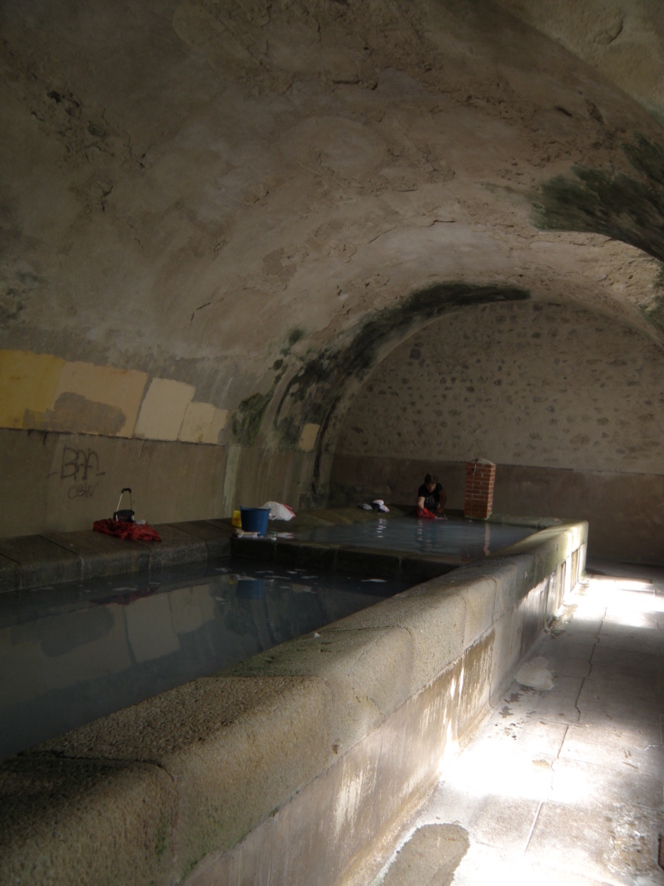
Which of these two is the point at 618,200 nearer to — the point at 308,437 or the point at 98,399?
the point at 98,399

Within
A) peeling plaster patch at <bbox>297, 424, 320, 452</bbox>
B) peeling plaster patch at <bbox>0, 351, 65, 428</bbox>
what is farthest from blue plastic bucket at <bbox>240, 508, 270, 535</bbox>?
peeling plaster patch at <bbox>297, 424, 320, 452</bbox>

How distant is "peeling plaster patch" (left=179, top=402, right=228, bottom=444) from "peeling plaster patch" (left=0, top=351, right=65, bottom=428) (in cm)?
213

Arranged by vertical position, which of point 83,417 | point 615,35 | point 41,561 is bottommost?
point 41,561

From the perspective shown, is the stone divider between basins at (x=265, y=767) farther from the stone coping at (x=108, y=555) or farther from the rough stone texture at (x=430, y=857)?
the stone coping at (x=108, y=555)

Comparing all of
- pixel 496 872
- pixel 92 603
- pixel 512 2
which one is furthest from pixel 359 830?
pixel 512 2

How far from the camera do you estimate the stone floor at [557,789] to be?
2.59 m

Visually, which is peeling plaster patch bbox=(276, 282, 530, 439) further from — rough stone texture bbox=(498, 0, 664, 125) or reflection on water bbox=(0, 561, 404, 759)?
rough stone texture bbox=(498, 0, 664, 125)

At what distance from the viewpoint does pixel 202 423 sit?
848 cm

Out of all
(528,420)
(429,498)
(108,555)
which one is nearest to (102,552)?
(108,555)

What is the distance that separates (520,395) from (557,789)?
923cm

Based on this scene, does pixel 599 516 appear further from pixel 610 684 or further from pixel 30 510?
pixel 30 510

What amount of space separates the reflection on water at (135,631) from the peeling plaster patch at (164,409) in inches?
86.5

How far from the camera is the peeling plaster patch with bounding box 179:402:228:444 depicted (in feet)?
26.9

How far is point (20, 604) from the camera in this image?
15.0 feet
